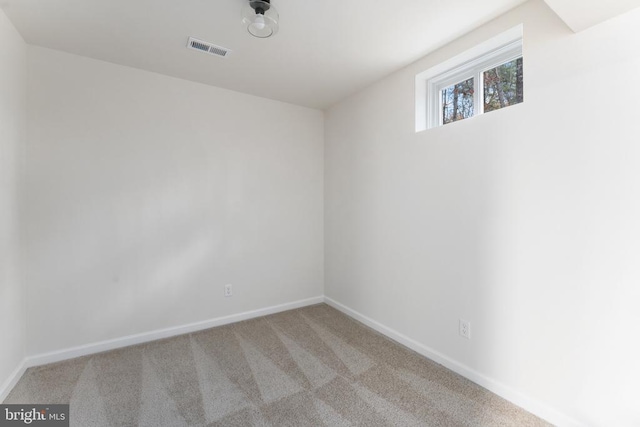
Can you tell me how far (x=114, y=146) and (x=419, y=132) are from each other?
259cm

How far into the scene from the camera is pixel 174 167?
2646mm

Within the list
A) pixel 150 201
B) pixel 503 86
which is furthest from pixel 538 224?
pixel 150 201

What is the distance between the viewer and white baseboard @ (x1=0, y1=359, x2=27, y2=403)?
176 cm

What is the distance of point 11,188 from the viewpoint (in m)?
1.93

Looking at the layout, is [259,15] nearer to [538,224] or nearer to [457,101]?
[457,101]

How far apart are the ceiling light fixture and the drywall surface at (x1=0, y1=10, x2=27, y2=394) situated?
1.54m

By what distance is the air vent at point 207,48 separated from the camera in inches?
82.1

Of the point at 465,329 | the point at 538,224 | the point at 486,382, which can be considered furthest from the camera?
the point at 465,329

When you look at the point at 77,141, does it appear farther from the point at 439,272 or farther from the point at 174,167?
the point at 439,272

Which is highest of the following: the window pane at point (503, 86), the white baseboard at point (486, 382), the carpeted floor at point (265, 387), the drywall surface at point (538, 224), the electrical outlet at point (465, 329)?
the window pane at point (503, 86)

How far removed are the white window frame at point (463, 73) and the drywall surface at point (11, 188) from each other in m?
2.91

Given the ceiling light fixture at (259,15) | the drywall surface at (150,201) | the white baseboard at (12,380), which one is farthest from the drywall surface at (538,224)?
the white baseboard at (12,380)

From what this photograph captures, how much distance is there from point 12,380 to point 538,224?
139 inches

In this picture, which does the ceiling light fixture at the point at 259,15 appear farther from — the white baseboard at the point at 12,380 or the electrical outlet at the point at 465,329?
the white baseboard at the point at 12,380
